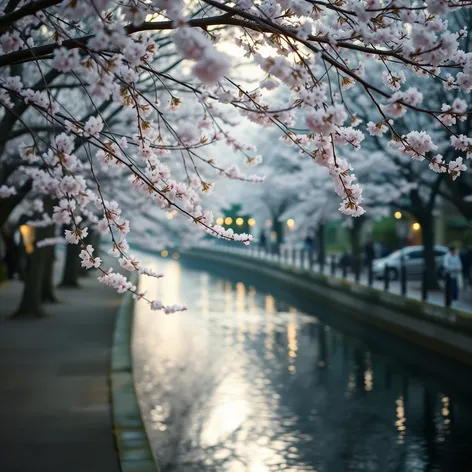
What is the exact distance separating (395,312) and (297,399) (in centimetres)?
1137

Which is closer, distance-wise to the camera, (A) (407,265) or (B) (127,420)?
(B) (127,420)

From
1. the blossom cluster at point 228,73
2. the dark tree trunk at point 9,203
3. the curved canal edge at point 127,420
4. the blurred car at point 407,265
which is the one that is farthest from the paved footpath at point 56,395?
the blurred car at point 407,265

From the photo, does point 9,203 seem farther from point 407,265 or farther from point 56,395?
point 407,265

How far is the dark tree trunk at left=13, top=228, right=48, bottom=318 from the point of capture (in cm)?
2362

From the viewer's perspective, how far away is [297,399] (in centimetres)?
1616

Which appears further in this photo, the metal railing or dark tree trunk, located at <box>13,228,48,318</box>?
the metal railing

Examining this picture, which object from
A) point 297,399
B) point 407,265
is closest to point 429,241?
point 407,265

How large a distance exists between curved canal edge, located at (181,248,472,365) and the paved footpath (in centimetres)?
738

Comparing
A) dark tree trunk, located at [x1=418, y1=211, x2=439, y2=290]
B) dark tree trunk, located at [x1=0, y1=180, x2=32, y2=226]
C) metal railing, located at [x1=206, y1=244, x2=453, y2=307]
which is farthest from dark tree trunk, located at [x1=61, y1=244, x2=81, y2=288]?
dark tree trunk, located at [x1=0, y1=180, x2=32, y2=226]

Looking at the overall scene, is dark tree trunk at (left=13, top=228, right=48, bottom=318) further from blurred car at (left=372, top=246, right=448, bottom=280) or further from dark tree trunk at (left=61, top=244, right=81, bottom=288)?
blurred car at (left=372, top=246, right=448, bottom=280)

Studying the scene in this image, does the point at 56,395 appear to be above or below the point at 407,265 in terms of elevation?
below

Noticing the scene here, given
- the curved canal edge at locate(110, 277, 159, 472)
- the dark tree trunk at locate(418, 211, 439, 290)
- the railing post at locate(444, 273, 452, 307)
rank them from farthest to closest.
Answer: the dark tree trunk at locate(418, 211, 439, 290) → the railing post at locate(444, 273, 452, 307) → the curved canal edge at locate(110, 277, 159, 472)

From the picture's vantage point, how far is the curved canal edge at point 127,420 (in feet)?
30.1

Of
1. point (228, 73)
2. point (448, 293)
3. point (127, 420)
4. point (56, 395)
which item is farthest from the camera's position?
point (448, 293)
